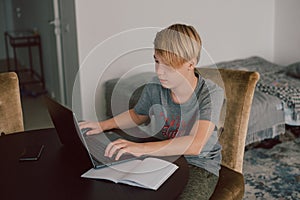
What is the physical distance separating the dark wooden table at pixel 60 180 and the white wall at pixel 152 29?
42.1 inches

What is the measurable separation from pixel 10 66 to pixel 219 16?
3624mm

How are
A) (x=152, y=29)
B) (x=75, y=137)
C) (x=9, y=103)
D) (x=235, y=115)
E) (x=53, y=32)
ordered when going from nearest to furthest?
(x=75, y=137)
(x=235, y=115)
(x=9, y=103)
(x=152, y=29)
(x=53, y=32)

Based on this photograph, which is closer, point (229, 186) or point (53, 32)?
point (229, 186)

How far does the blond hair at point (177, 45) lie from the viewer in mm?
1451

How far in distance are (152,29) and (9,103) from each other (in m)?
1.60

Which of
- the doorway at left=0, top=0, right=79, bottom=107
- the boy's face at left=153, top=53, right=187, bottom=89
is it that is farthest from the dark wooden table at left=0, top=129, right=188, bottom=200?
the doorway at left=0, top=0, right=79, bottom=107

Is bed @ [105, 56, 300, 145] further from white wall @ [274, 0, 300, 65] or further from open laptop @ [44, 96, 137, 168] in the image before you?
open laptop @ [44, 96, 137, 168]

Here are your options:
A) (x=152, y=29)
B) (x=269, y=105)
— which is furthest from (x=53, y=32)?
(x=269, y=105)

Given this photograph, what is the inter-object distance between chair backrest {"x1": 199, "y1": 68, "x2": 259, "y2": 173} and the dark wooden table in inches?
16.7

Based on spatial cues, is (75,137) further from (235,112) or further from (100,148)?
(235,112)

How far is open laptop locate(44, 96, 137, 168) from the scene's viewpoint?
136 centimetres

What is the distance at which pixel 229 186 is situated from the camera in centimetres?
162

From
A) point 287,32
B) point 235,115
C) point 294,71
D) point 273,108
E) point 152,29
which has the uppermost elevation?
point 152,29

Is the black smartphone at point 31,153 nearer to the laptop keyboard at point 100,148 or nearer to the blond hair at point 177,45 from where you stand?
the laptop keyboard at point 100,148
